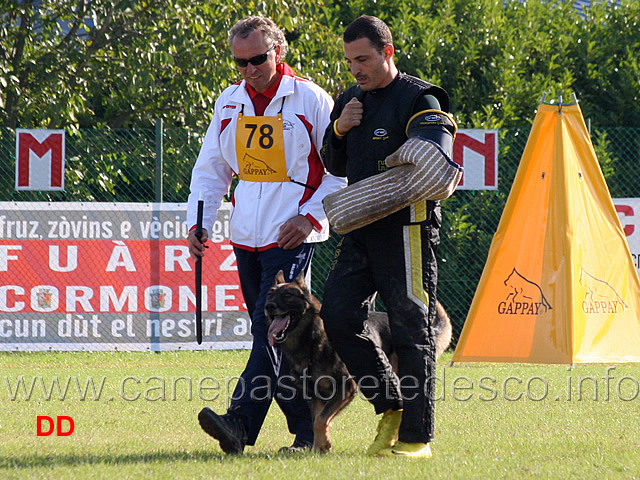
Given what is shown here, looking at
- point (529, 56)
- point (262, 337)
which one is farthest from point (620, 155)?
point (262, 337)

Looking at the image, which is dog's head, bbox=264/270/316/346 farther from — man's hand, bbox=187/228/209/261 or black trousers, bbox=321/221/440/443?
man's hand, bbox=187/228/209/261

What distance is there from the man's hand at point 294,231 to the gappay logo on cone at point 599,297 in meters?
4.66

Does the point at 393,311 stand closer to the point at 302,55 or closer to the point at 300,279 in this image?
the point at 300,279

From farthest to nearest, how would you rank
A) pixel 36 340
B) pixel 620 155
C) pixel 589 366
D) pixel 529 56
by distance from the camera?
1. pixel 529 56
2. pixel 620 155
3. pixel 36 340
4. pixel 589 366

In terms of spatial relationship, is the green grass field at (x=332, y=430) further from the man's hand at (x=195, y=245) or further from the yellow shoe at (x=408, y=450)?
the man's hand at (x=195, y=245)

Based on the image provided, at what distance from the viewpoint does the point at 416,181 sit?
3945 millimetres

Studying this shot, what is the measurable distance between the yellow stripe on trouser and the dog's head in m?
0.65

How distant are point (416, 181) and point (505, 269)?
16.2 ft

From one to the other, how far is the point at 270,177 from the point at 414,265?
3.10ft

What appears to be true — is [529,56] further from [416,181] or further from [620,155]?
[416,181]

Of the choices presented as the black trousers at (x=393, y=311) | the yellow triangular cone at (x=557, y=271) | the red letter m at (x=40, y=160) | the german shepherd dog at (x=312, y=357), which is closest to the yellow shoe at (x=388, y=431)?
the black trousers at (x=393, y=311)

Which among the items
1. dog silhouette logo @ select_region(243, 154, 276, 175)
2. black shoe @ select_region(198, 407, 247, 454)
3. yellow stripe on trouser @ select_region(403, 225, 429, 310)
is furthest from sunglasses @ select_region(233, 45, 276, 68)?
black shoe @ select_region(198, 407, 247, 454)

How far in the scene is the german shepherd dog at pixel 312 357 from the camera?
14.9 feet

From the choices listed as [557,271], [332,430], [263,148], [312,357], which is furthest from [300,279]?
[557,271]
